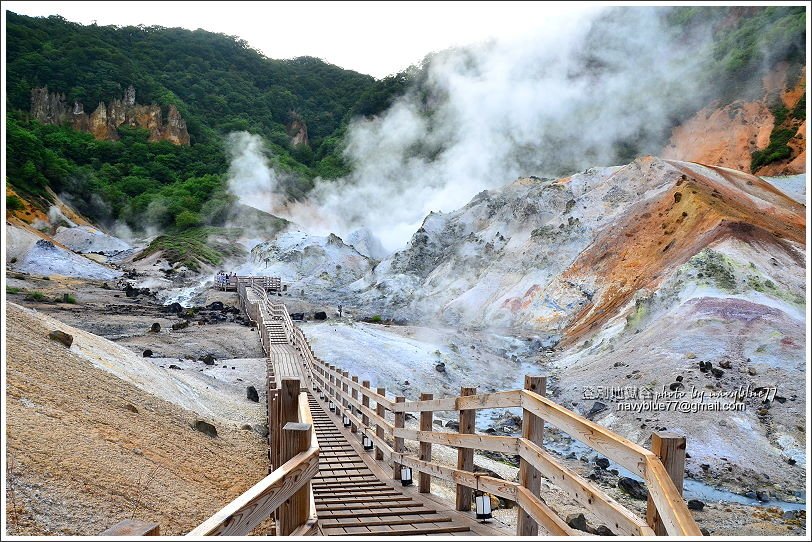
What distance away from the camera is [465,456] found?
5.21m

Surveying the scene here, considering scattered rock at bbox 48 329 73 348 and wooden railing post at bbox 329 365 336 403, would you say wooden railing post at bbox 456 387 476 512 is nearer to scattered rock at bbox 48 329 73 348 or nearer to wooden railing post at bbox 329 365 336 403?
wooden railing post at bbox 329 365 336 403

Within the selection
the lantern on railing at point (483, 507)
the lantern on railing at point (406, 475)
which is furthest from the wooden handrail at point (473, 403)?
the lantern on railing at point (483, 507)

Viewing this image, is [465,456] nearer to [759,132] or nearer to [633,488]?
[633,488]

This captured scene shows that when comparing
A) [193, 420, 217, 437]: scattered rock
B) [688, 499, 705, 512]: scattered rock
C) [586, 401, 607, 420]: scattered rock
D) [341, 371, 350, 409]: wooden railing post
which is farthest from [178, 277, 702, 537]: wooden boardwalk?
[586, 401, 607, 420]: scattered rock

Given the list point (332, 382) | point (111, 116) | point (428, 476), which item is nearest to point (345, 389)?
point (332, 382)

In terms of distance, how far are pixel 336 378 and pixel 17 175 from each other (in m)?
66.3

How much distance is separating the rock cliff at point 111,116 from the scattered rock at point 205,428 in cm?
9635

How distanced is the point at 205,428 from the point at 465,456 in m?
4.80

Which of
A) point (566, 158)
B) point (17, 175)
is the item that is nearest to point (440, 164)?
point (566, 158)

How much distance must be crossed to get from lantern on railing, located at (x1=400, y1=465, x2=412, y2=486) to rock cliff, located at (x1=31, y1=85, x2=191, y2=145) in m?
99.4

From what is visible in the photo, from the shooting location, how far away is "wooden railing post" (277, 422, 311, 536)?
314 centimetres

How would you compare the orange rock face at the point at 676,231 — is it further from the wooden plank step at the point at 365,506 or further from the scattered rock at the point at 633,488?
the wooden plank step at the point at 365,506

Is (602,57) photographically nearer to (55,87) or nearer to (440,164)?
(440,164)

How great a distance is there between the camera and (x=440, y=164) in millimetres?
92438
